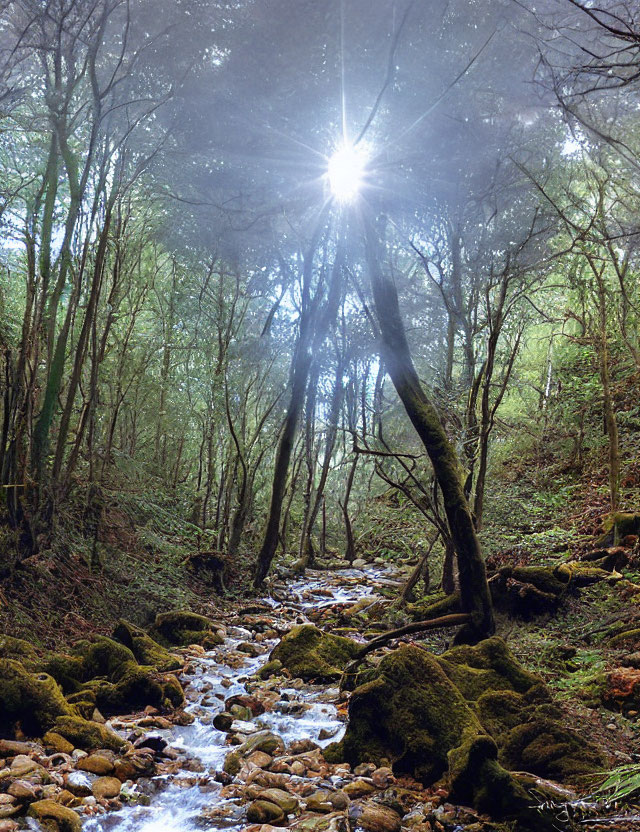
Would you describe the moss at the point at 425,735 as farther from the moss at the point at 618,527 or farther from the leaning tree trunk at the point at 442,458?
the moss at the point at 618,527

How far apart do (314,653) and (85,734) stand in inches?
104

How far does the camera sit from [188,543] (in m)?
9.58

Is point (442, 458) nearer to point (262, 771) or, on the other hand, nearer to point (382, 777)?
point (382, 777)

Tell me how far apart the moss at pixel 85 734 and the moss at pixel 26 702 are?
0.29ft

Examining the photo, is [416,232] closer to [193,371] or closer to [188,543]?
[193,371]

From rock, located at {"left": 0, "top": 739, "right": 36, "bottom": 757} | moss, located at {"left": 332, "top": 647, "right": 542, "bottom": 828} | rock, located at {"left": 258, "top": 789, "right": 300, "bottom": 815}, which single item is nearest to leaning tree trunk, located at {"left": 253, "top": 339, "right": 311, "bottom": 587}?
moss, located at {"left": 332, "top": 647, "right": 542, "bottom": 828}

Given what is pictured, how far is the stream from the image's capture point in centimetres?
319

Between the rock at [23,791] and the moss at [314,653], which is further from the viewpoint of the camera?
the moss at [314,653]

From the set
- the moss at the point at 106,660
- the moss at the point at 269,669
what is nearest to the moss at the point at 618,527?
the moss at the point at 269,669

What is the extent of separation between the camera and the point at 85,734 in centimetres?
379

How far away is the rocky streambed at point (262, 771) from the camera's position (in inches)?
117

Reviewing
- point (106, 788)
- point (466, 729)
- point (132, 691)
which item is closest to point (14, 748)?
point (106, 788)

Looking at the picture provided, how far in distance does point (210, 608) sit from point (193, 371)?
5.07 metres

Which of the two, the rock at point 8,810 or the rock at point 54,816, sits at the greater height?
the rock at point 8,810
